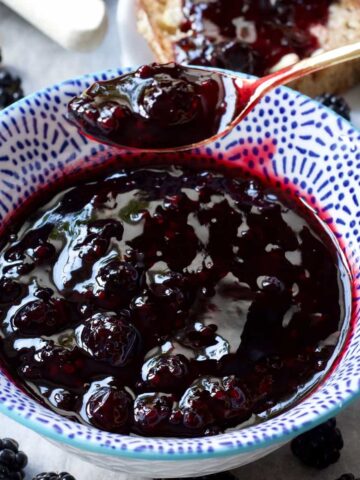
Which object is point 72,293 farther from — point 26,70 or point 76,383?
point 26,70

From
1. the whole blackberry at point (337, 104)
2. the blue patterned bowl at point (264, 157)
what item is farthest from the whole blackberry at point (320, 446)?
the whole blackberry at point (337, 104)

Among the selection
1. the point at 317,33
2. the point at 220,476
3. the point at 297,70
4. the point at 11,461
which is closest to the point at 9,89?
the point at 317,33

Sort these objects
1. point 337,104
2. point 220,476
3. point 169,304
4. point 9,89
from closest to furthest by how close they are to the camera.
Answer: point 169,304, point 220,476, point 337,104, point 9,89

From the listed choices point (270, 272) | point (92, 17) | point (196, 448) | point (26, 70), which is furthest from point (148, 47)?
point (196, 448)

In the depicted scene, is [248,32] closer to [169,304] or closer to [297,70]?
[297,70]

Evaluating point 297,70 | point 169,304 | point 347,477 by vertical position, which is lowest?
point 347,477

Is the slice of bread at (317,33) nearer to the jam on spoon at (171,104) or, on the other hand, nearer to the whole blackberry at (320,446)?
the jam on spoon at (171,104)
